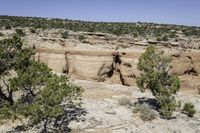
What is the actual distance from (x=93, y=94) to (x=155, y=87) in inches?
240

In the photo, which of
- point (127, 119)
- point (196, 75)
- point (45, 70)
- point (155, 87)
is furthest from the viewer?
point (196, 75)

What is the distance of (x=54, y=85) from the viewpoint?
23.6m

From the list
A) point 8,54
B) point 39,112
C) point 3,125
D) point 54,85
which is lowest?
point 3,125

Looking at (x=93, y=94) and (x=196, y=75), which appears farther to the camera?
(x=196, y=75)

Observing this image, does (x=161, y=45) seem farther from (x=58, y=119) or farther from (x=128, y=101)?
(x=58, y=119)

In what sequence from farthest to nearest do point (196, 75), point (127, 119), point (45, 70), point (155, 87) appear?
point (196, 75) → point (155, 87) → point (127, 119) → point (45, 70)

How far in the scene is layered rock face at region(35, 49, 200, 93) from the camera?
37.4 meters

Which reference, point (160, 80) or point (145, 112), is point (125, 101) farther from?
point (160, 80)

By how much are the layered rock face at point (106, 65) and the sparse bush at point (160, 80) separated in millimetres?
6980

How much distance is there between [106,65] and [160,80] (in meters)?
9.45

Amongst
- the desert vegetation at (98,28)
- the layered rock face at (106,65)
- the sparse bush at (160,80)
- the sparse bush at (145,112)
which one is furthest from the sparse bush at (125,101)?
the desert vegetation at (98,28)

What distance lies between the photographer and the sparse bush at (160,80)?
94.9 ft

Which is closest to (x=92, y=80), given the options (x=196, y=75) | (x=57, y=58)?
(x=57, y=58)

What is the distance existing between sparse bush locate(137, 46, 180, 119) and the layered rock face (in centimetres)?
698
